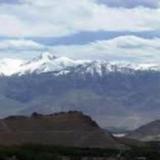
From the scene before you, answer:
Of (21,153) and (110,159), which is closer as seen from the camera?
(21,153)

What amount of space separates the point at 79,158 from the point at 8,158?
29.6 meters

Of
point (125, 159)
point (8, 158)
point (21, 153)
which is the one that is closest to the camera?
point (8, 158)

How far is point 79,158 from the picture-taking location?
198m

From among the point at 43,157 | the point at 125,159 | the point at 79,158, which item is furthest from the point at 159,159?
the point at 43,157

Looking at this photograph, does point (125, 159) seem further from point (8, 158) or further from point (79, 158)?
point (8, 158)

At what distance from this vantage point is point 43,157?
17950 cm

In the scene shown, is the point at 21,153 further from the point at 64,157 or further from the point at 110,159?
the point at 110,159

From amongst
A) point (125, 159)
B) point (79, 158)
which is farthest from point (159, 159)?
point (79, 158)

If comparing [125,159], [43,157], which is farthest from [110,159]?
[43,157]

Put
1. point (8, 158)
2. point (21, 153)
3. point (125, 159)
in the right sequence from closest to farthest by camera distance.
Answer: point (8, 158) → point (21, 153) → point (125, 159)

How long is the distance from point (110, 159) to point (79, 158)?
8332 millimetres

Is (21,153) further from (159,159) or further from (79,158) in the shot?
(159,159)

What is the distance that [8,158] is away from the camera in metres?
174

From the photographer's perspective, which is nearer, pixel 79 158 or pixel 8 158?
pixel 8 158
